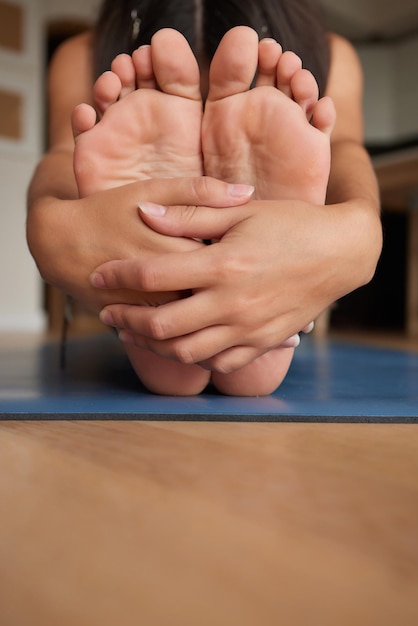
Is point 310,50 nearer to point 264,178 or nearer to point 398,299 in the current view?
point 264,178

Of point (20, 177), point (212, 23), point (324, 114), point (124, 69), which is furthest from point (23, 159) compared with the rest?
point (324, 114)

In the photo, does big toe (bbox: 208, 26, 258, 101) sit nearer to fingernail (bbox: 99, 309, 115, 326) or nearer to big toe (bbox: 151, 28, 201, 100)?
big toe (bbox: 151, 28, 201, 100)

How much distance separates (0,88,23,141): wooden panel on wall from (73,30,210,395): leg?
10.1 ft

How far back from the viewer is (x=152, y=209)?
59 centimetres

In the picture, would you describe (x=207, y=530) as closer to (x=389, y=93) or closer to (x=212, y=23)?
(x=212, y=23)

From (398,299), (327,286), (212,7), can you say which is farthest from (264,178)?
(398,299)

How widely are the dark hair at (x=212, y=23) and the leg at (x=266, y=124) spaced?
10.0 inches

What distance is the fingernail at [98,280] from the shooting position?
0.61 m

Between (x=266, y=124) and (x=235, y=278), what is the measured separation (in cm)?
17

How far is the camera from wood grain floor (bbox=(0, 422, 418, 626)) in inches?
9.2

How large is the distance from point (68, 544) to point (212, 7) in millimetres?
804

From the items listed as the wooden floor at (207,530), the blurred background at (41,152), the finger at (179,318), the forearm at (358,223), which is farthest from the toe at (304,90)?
the blurred background at (41,152)

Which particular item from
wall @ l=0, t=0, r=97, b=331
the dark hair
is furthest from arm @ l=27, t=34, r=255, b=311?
wall @ l=0, t=0, r=97, b=331

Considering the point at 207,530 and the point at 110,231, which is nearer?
the point at 207,530
